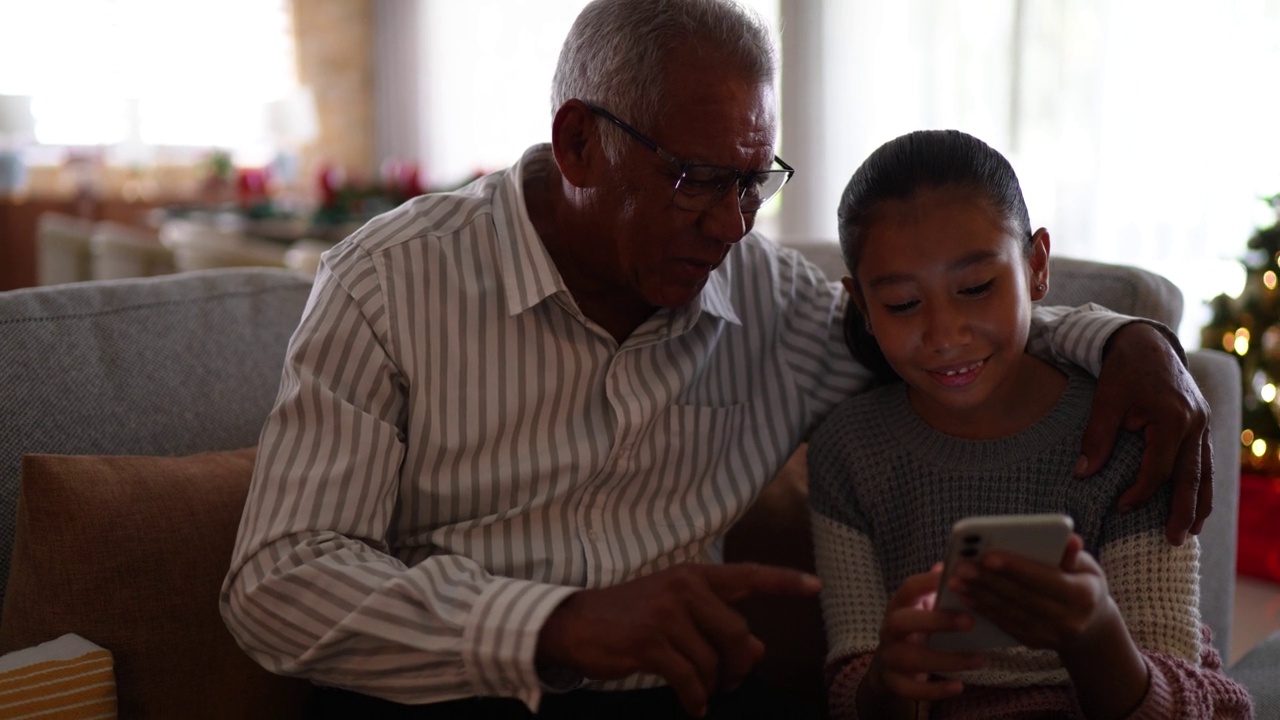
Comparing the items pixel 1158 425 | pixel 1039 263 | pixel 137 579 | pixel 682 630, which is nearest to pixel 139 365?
pixel 137 579

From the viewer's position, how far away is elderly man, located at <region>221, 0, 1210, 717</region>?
113cm

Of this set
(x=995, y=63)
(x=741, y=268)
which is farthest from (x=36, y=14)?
(x=741, y=268)

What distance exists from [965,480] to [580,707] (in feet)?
1.71

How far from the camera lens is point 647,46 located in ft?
4.20

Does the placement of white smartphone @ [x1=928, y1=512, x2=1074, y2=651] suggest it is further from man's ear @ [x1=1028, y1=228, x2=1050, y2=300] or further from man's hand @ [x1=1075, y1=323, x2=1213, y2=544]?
man's ear @ [x1=1028, y1=228, x2=1050, y2=300]

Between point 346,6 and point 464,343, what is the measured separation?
7.95m

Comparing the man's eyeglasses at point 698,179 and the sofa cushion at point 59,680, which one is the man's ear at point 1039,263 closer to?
the man's eyeglasses at point 698,179

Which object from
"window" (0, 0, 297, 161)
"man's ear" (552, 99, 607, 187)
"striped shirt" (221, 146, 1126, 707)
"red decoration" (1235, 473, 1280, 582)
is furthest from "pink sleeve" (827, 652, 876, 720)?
"window" (0, 0, 297, 161)

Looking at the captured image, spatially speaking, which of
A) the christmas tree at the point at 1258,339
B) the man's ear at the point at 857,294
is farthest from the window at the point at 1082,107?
the man's ear at the point at 857,294

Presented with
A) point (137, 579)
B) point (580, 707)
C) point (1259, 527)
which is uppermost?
point (137, 579)

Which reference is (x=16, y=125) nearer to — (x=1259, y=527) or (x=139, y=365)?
(x=139, y=365)

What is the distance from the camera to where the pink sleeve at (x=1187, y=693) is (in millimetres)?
1110

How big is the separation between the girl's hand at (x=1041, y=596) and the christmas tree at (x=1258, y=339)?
7.33 ft

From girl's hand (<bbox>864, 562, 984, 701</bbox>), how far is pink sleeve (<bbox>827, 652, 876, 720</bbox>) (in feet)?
0.63
